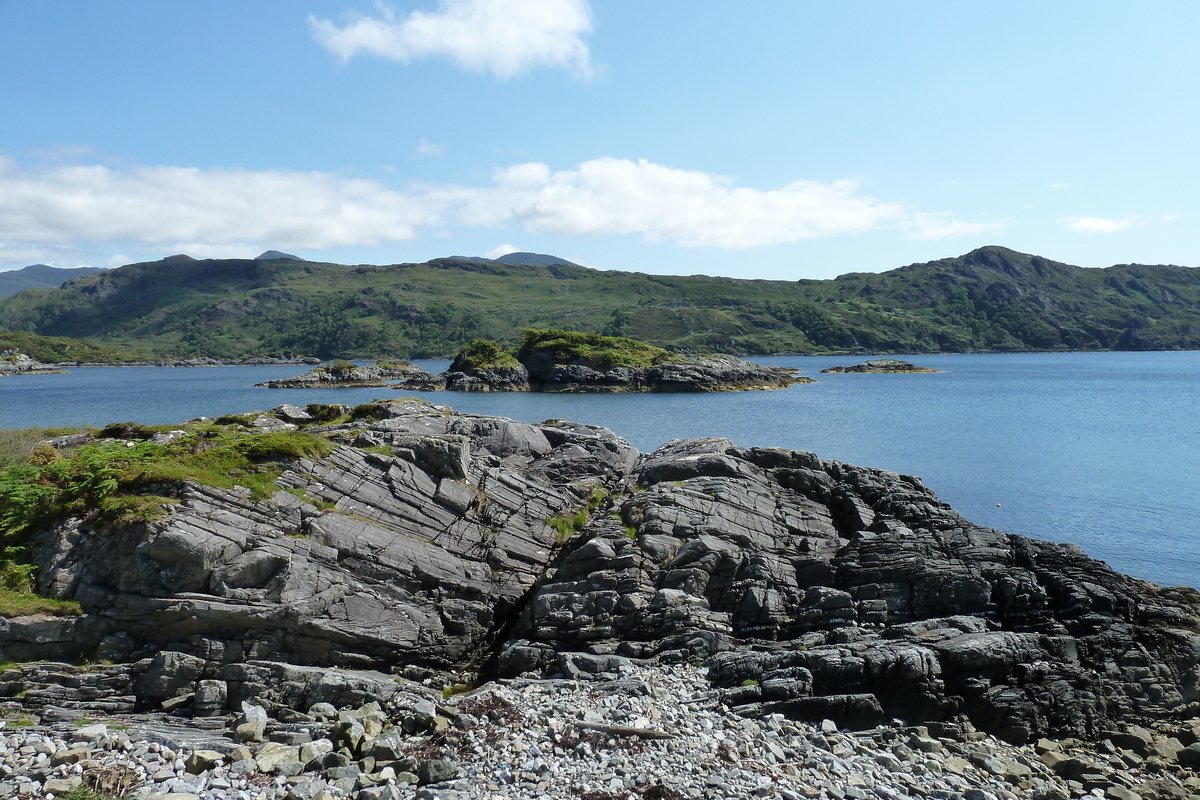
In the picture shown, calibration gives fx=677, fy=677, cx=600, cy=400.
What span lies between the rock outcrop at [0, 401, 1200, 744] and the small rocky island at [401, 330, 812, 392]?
107 m

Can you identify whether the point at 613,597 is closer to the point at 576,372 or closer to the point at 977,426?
the point at 977,426

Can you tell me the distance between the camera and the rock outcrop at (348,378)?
6033 inches

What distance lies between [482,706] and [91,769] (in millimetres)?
8708

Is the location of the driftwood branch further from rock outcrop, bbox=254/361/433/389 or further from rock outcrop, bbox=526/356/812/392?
rock outcrop, bbox=254/361/433/389

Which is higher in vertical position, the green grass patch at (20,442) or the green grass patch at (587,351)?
the green grass patch at (587,351)

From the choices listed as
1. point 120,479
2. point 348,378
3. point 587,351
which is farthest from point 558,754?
point 348,378

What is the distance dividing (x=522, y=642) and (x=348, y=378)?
150536mm

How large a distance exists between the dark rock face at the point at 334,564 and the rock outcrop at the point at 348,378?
128455 millimetres

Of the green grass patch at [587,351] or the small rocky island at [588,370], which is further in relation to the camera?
the green grass patch at [587,351]

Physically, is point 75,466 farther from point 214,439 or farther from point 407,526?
point 407,526

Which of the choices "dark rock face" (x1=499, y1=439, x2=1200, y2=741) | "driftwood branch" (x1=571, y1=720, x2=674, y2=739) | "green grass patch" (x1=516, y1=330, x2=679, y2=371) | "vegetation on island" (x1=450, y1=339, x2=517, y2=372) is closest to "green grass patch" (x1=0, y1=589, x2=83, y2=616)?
"dark rock face" (x1=499, y1=439, x2=1200, y2=741)

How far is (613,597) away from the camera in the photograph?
24.2 metres

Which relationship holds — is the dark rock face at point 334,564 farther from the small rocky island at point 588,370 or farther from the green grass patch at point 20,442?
the small rocky island at point 588,370

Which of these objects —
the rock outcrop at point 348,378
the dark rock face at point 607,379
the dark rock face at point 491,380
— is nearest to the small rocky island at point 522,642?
the dark rock face at point 607,379
